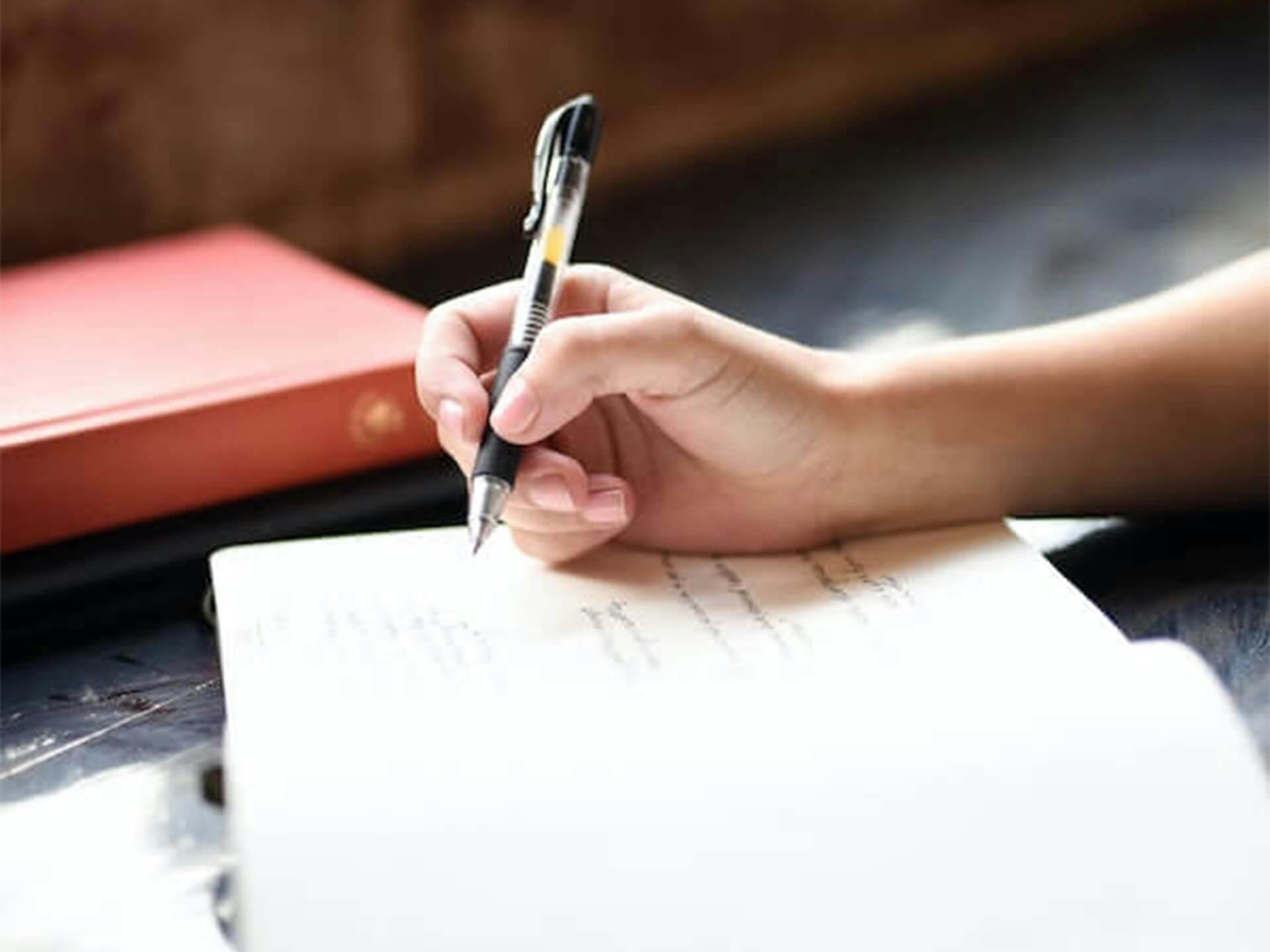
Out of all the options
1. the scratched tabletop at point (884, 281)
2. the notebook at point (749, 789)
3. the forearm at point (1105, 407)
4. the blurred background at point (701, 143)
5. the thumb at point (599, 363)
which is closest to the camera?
the notebook at point (749, 789)

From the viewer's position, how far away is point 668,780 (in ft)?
1.89

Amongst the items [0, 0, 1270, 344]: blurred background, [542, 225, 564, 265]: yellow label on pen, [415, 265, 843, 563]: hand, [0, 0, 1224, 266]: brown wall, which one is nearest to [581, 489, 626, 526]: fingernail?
[415, 265, 843, 563]: hand

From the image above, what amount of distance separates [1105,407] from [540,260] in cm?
26

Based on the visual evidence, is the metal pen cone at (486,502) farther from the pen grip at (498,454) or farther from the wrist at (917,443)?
the wrist at (917,443)

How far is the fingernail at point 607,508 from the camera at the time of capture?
2.53 ft

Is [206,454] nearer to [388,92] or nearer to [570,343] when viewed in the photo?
[570,343]

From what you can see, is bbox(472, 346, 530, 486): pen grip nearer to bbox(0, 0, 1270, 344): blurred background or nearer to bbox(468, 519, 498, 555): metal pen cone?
bbox(468, 519, 498, 555): metal pen cone

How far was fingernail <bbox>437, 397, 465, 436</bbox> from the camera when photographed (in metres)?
0.76

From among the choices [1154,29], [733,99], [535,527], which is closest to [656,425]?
[535,527]

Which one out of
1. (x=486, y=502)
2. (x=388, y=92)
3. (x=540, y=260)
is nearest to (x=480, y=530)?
(x=486, y=502)

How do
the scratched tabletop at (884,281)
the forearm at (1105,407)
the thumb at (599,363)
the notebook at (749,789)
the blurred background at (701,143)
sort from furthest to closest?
the blurred background at (701,143), the forearm at (1105,407), the thumb at (599,363), the scratched tabletop at (884,281), the notebook at (749,789)

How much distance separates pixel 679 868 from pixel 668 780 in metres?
0.04

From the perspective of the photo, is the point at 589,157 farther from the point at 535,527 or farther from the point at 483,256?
→ the point at 483,256

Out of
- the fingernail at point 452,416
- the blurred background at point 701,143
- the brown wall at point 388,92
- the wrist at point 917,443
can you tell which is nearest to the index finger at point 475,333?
the fingernail at point 452,416
